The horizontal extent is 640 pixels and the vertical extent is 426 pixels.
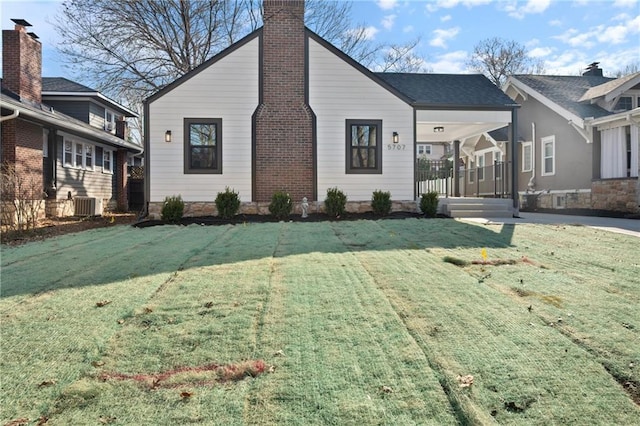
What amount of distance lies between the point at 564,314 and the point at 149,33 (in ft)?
62.9

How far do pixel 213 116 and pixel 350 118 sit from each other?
375cm

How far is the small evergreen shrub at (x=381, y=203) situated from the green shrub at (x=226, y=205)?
3.68 m

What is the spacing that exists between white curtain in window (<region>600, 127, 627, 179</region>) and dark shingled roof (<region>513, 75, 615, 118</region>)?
1.26m

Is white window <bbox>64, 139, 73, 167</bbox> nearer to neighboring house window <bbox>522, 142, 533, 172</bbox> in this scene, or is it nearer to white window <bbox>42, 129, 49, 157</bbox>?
white window <bbox>42, 129, 49, 157</bbox>

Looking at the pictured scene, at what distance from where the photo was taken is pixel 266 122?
448 inches

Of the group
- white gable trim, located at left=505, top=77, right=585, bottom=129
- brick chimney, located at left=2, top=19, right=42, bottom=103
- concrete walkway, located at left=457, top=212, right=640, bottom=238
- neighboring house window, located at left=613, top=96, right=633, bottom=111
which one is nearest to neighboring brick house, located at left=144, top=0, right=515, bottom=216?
concrete walkway, located at left=457, top=212, right=640, bottom=238

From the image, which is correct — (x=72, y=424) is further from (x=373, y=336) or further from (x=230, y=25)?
(x=230, y=25)

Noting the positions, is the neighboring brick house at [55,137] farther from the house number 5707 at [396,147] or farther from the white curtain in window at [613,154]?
the white curtain in window at [613,154]

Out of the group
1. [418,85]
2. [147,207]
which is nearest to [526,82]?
[418,85]

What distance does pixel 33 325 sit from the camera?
313cm

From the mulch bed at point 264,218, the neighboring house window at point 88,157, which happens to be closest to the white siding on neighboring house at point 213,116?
the mulch bed at point 264,218

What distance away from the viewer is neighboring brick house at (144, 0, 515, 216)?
11344mm

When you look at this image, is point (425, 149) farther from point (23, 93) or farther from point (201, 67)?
point (23, 93)

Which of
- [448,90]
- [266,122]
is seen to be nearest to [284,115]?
[266,122]
